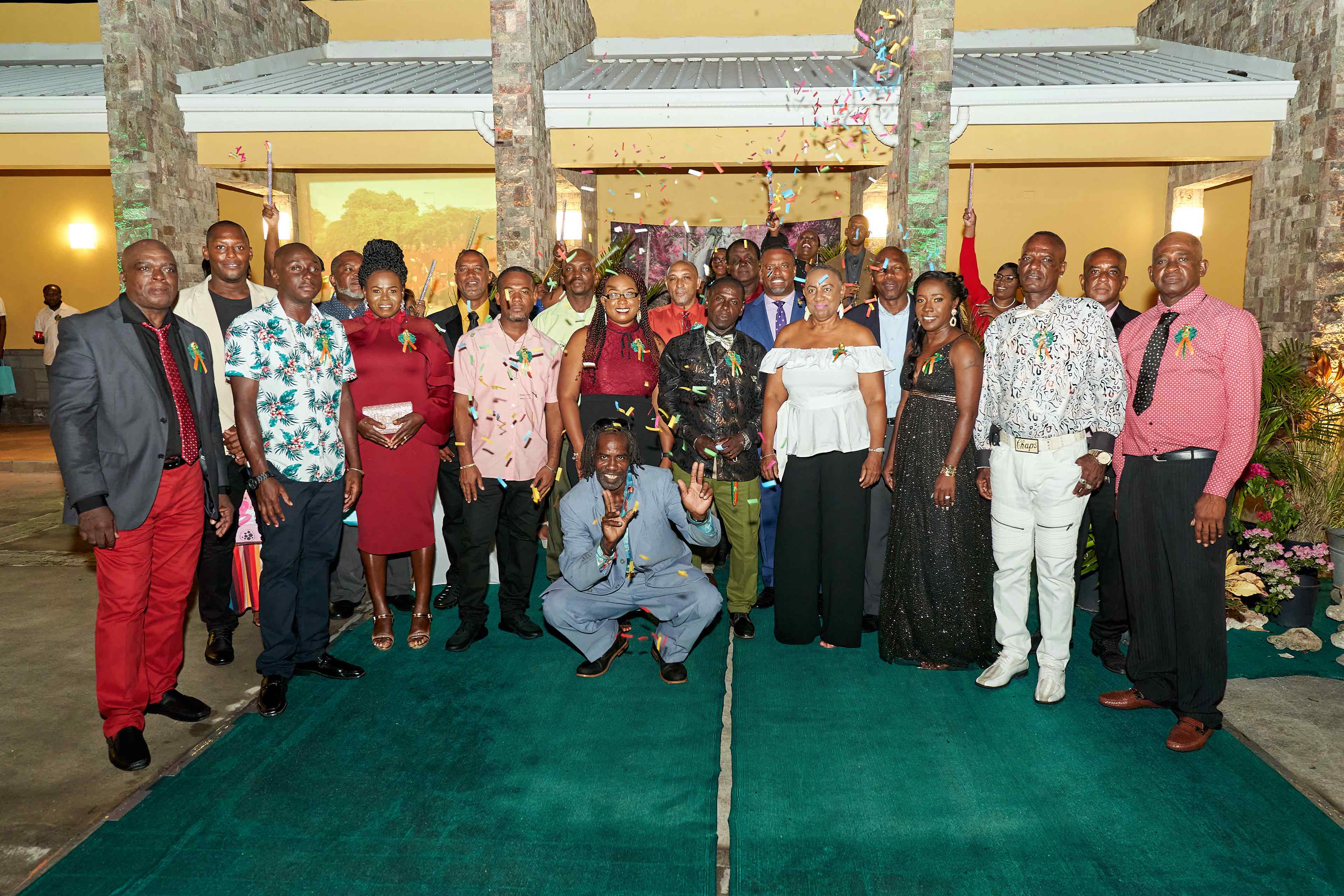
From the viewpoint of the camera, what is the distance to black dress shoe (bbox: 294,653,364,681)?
4266 mm

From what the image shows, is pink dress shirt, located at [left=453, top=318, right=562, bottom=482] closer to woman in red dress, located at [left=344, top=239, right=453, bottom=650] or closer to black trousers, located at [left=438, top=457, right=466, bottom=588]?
woman in red dress, located at [left=344, top=239, right=453, bottom=650]

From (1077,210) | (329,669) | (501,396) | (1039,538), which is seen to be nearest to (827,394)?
(1039,538)

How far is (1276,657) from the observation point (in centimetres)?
458

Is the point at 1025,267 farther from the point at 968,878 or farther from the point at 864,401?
the point at 968,878

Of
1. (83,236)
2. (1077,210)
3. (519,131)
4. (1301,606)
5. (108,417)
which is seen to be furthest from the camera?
(83,236)

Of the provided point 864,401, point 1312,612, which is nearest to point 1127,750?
point 864,401

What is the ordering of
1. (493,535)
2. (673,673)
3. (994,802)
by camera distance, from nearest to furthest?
(994,802)
(673,673)
(493,535)

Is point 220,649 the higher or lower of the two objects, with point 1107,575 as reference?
lower

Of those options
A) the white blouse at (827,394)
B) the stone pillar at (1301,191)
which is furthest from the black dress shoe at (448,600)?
the stone pillar at (1301,191)

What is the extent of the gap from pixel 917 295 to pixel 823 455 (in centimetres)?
94

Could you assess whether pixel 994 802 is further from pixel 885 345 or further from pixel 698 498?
pixel 885 345

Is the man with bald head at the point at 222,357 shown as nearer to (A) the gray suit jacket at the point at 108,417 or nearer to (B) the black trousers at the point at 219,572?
(B) the black trousers at the point at 219,572

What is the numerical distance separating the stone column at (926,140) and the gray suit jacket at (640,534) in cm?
464

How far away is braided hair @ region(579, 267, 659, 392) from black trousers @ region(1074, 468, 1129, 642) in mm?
2419
